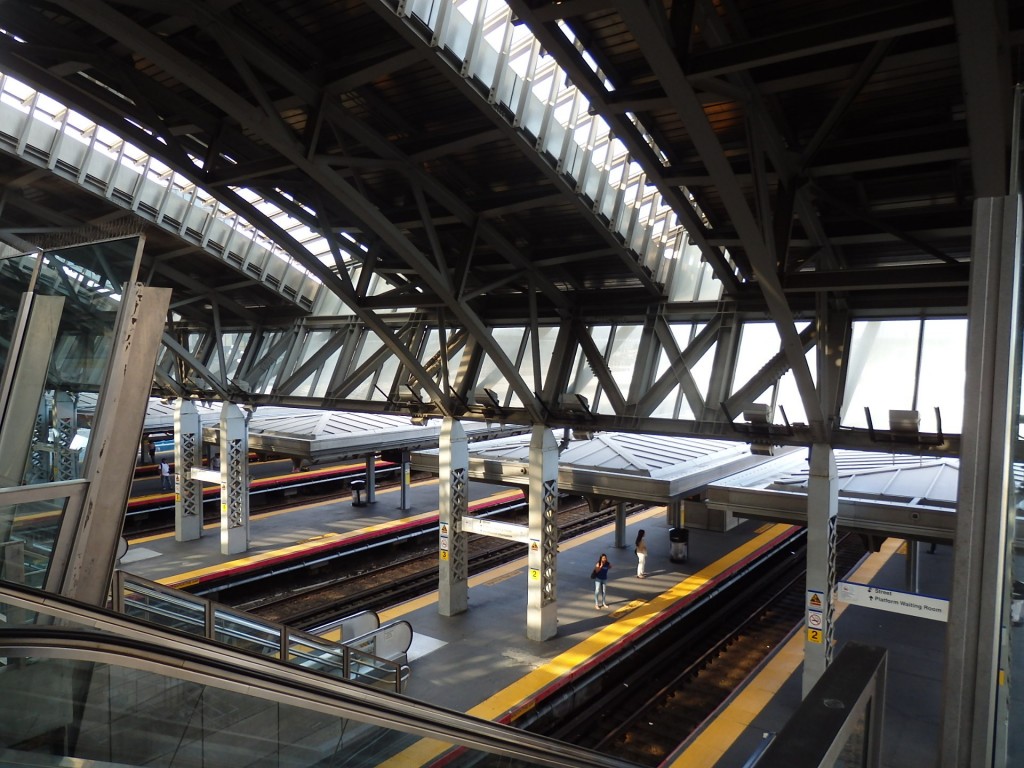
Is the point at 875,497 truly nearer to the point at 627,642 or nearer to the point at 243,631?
the point at 627,642

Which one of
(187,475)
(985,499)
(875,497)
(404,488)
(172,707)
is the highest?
(985,499)

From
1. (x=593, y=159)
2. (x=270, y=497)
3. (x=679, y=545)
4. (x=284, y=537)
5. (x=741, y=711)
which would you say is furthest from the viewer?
(x=270, y=497)

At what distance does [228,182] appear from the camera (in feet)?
32.9

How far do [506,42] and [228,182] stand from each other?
468cm

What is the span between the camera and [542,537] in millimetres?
12312

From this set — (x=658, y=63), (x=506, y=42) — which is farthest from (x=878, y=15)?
(x=506, y=42)

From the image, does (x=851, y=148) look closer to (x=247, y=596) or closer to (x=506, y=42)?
(x=506, y=42)

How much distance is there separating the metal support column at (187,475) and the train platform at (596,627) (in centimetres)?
46

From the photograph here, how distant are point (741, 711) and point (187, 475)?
1488cm

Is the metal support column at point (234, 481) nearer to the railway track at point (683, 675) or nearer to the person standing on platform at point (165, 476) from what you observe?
the person standing on platform at point (165, 476)

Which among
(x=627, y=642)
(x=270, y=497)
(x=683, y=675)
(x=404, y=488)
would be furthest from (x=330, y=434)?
(x=683, y=675)

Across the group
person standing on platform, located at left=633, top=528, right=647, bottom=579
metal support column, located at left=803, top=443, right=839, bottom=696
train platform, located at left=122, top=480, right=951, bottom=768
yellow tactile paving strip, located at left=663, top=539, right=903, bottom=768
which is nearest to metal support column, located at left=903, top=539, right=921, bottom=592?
train platform, located at left=122, top=480, right=951, bottom=768

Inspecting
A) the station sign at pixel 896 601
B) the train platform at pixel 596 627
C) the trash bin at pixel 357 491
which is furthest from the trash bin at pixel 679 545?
the trash bin at pixel 357 491

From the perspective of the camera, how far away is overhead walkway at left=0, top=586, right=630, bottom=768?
2072 mm
